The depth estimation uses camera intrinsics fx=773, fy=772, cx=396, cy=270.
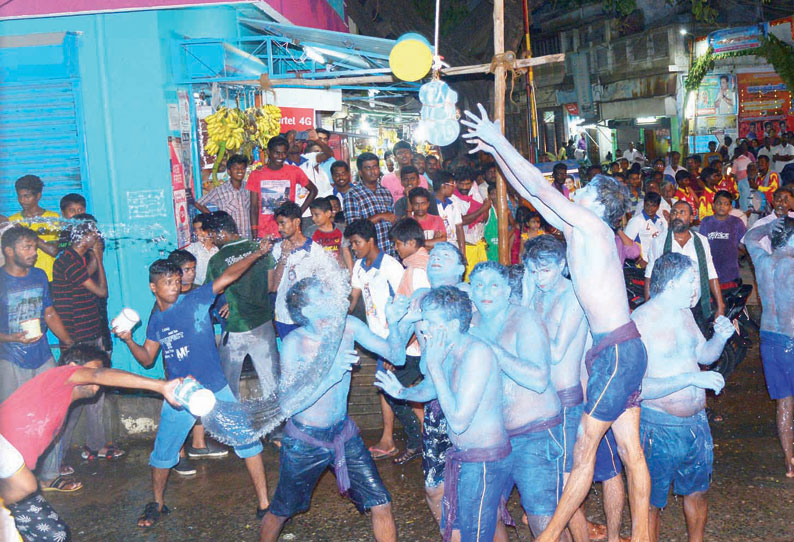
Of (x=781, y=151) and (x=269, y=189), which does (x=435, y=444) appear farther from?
(x=781, y=151)

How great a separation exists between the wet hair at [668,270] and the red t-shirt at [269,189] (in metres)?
4.86

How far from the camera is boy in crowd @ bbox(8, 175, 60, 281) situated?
6.71 metres

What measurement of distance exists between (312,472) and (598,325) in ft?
5.65

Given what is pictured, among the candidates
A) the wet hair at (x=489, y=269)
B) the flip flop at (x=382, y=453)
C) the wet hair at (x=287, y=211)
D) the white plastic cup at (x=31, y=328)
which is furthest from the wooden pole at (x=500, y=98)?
the white plastic cup at (x=31, y=328)

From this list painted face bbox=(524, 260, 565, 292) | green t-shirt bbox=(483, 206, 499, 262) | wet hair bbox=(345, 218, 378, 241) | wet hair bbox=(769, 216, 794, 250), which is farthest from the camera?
green t-shirt bbox=(483, 206, 499, 262)

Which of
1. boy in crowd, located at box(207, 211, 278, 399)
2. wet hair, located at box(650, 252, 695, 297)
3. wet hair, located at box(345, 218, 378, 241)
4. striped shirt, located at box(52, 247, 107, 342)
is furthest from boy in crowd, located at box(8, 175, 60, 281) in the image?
wet hair, located at box(650, 252, 695, 297)

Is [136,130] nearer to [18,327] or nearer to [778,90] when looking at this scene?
[18,327]

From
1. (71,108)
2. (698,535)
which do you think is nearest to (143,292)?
(71,108)

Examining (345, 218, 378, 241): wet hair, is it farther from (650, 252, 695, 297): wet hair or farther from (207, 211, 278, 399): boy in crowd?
(650, 252, 695, 297): wet hair

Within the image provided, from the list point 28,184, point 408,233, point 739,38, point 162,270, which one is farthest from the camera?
point 739,38

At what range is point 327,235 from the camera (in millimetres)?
6824

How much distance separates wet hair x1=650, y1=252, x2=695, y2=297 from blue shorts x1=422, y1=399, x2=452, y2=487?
1364 mm

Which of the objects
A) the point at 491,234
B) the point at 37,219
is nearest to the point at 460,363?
the point at 37,219

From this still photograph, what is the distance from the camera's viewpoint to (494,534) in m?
3.84
